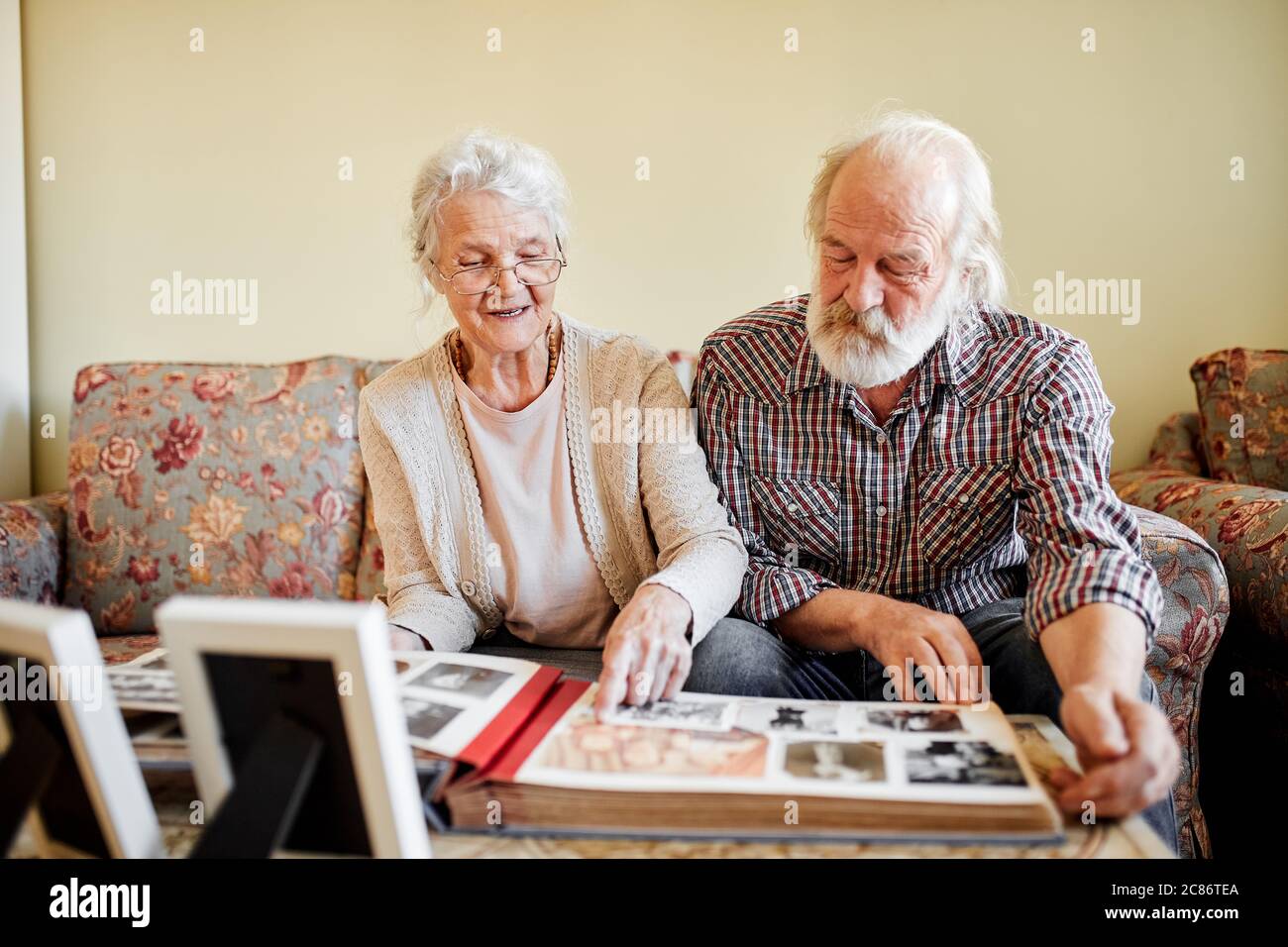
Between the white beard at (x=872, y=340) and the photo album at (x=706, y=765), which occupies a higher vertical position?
the white beard at (x=872, y=340)

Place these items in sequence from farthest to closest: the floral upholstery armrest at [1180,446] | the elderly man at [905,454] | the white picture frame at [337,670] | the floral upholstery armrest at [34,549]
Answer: the floral upholstery armrest at [1180,446] → the floral upholstery armrest at [34,549] → the elderly man at [905,454] → the white picture frame at [337,670]

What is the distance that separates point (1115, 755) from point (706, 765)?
0.32 m

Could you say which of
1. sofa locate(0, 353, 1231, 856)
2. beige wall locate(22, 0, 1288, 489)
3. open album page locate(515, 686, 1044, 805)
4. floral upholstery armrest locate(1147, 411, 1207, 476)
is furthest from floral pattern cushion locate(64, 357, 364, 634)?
floral upholstery armrest locate(1147, 411, 1207, 476)

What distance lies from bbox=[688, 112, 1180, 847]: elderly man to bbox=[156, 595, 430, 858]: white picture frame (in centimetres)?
62

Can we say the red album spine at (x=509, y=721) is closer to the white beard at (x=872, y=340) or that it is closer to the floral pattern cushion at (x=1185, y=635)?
the white beard at (x=872, y=340)

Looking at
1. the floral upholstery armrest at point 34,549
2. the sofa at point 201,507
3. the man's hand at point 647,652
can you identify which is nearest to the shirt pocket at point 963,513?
the man's hand at point 647,652

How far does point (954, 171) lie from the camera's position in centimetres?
131

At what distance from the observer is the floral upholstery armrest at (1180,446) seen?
7.05ft

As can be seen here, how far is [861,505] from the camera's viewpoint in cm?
141

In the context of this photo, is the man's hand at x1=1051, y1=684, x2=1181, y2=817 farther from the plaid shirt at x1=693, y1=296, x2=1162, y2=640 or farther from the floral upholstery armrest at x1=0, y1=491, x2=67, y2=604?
the floral upholstery armrest at x1=0, y1=491, x2=67, y2=604

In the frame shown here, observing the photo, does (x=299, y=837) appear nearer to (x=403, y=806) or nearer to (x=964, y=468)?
(x=403, y=806)

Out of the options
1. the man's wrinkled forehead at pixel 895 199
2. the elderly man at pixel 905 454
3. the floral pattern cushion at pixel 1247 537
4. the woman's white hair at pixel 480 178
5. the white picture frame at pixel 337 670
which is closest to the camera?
the white picture frame at pixel 337 670

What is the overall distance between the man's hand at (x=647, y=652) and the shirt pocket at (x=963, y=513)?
43 cm

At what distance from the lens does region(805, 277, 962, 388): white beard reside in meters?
1.29
